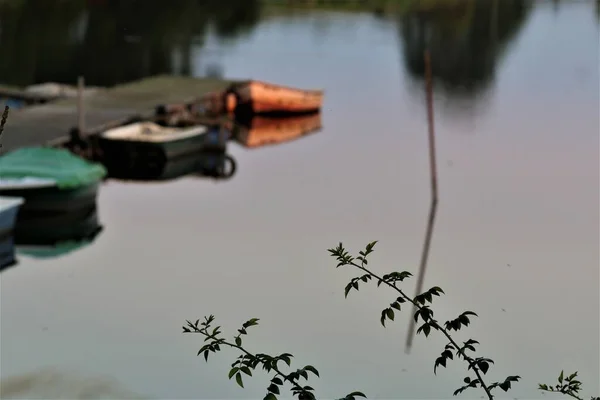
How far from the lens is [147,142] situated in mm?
19922

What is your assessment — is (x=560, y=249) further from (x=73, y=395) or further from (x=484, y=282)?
(x=73, y=395)

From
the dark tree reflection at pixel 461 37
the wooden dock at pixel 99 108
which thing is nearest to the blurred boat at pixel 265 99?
the wooden dock at pixel 99 108

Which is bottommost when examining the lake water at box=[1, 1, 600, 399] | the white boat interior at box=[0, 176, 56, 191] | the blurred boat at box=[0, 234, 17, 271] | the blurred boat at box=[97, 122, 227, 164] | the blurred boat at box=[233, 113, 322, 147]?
the blurred boat at box=[233, 113, 322, 147]

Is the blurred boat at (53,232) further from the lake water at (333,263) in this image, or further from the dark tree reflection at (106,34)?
the dark tree reflection at (106,34)

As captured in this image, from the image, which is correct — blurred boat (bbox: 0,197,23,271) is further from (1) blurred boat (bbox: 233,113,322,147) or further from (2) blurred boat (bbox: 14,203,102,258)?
Answer: (1) blurred boat (bbox: 233,113,322,147)

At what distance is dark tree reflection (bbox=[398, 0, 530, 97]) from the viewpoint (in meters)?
37.7

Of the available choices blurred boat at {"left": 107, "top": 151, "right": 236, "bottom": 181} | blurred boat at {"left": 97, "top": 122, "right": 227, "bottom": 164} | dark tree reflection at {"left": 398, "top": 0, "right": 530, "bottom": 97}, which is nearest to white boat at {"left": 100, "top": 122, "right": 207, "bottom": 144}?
blurred boat at {"left": 97, "top": 122, "right": 227, "bottom": 164}

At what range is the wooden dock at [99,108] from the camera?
781 inches

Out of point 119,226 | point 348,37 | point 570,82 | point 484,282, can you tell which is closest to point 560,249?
point 484,282

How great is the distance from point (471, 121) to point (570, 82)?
8.57m

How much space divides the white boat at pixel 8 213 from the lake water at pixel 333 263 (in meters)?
0.54

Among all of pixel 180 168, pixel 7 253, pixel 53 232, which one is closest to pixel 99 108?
pixel 180 168

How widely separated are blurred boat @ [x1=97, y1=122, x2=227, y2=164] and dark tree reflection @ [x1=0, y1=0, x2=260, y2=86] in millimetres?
11957

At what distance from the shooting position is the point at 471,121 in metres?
28.4
